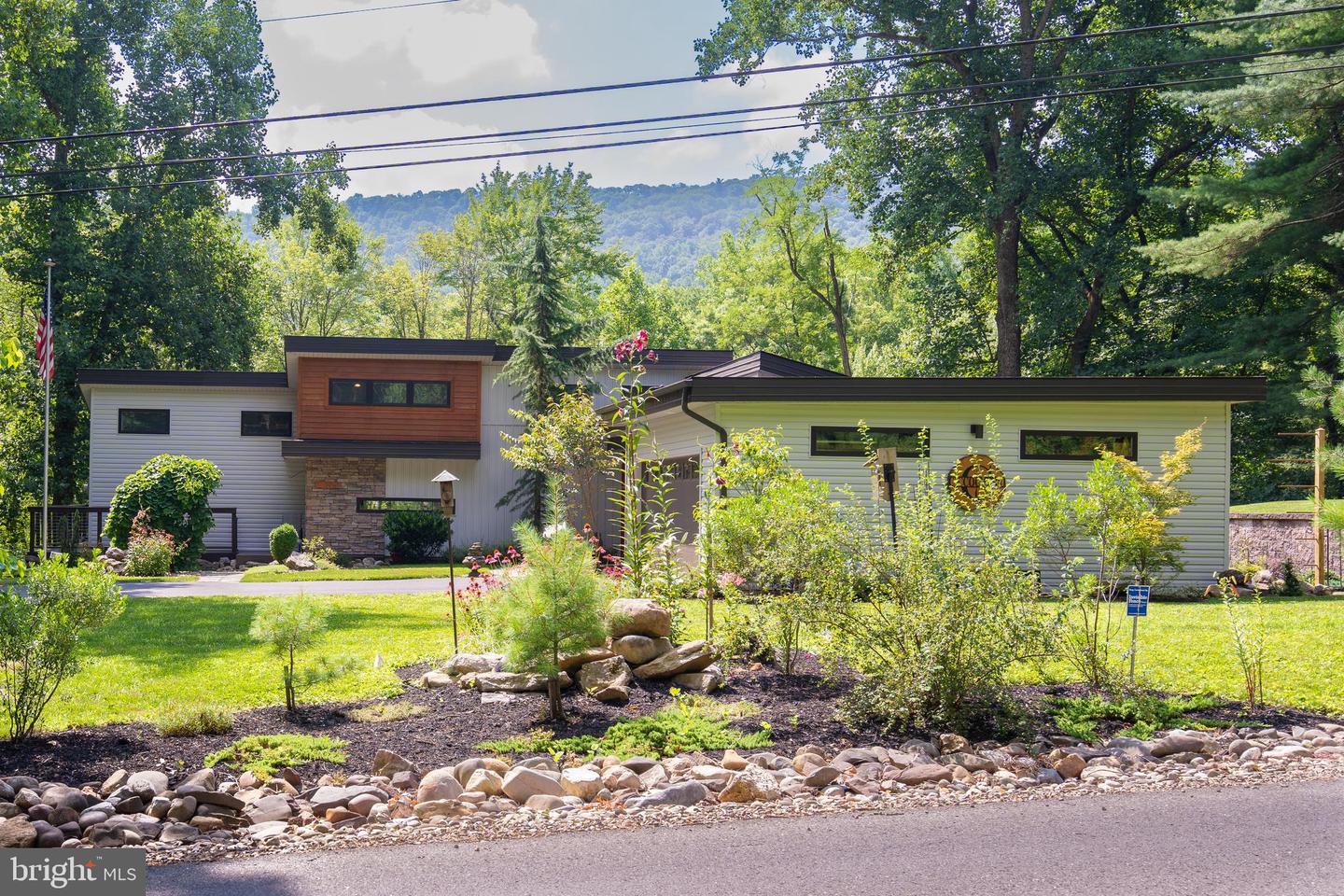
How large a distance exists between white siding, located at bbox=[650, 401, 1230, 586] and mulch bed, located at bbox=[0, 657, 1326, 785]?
7.46 metres

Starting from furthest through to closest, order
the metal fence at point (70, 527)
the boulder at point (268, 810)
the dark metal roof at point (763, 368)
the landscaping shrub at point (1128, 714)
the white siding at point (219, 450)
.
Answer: the white siding at point (219, 450) → the metal fence at point (70, 527) → the dark metal roof at point (763, 368) → the landscaping shrub at point (1128, 714) → the boulder at point (268, 810)

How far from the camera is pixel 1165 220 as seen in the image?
82.8 ft

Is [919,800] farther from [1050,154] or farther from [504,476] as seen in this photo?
[1050,154]

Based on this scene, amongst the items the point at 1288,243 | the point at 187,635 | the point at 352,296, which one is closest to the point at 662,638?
the point at 187,635

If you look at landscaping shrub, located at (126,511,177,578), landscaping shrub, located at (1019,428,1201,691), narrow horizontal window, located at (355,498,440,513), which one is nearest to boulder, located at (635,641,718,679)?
landscaping shrub, located at (1019,428,1201,691)

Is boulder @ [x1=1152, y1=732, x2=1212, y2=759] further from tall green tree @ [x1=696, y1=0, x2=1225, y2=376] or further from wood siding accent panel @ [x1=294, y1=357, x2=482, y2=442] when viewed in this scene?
wood siding accent panel @ [x1=294, y1=357, x2=482, y2=442]

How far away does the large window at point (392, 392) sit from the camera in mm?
24266

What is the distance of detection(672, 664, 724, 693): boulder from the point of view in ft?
25.2

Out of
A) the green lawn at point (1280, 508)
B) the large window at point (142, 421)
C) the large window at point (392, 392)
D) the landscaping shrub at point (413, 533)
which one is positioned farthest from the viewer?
the large window at point (142, 421)

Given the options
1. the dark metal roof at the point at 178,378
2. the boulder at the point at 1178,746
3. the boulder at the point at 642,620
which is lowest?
the boulder at the point at 1178,746

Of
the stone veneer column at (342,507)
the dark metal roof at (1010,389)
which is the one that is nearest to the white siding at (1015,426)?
the dark metal roof at (1010,389)

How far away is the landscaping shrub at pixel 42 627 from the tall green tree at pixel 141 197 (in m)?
22.4

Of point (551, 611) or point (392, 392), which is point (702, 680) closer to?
point (551, 611)

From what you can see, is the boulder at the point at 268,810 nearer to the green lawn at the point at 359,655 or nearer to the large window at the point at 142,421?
the green lawn at the point at 359,655
